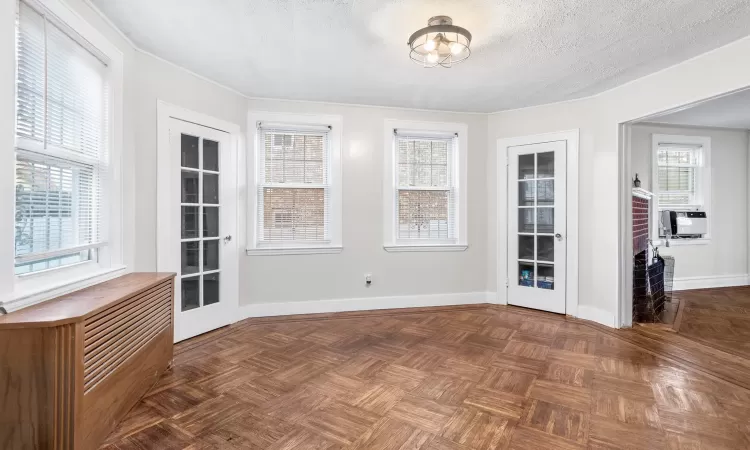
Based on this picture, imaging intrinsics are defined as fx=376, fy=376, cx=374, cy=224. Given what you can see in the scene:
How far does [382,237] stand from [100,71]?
3.06 m

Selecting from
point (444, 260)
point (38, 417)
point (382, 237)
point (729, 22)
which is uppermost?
point (729, 22)

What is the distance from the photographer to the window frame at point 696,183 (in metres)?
5.41

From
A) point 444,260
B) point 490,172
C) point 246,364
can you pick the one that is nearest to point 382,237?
point 444,260

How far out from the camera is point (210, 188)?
3.75 meters

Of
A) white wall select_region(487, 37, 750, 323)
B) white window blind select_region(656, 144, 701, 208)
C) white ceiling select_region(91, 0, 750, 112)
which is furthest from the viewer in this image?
white window blind select_region(656, 144, 701, 208)

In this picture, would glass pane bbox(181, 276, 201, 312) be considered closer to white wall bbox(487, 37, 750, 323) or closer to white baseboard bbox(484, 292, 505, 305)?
white baseboard bbox(484, 292, 505, 305)

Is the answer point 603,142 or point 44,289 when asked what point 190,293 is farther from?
point 603,142

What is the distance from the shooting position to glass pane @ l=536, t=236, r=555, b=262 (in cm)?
446

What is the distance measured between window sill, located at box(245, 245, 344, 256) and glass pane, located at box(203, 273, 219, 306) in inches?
18.7

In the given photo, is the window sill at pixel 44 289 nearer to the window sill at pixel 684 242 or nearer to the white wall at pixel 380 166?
the white wall at pixel 380 166

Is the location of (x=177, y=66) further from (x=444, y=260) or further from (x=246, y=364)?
(x=444, y=260)

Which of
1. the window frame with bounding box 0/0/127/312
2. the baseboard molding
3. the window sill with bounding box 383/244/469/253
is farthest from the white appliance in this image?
the window frame with bounding box 0/0/127/312

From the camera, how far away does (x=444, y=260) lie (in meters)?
4.78

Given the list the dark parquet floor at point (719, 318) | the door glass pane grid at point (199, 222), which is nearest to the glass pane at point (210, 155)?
the door glass pane grid at point (199, 222)
